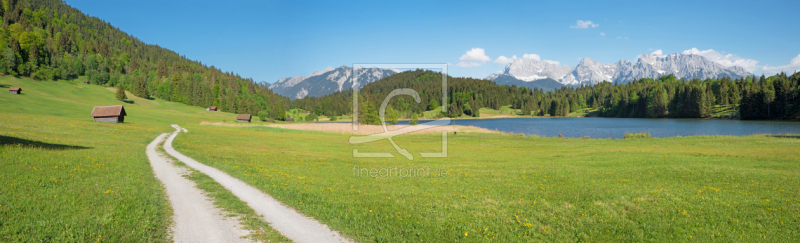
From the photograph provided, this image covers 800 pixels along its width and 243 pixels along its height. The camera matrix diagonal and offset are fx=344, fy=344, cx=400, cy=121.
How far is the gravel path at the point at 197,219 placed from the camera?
8.52 metres

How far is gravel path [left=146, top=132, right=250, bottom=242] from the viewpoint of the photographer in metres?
8.52

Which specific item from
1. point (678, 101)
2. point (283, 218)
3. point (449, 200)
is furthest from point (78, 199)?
point (678, 101)

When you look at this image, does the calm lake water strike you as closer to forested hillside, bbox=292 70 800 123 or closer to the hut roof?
forested hillside, bbox=292 70 800 123

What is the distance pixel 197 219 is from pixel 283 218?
7.71 ft

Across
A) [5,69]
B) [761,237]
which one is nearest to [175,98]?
A: [5,69]

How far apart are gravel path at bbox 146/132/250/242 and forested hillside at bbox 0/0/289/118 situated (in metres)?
150

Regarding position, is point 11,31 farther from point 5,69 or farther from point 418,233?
point 418,233

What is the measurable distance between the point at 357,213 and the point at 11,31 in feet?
658

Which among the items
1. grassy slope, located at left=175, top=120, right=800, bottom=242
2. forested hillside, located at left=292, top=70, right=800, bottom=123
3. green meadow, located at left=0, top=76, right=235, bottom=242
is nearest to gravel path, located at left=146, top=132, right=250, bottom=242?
green meadow, located at left=0, top=76, right=235, bottom=242

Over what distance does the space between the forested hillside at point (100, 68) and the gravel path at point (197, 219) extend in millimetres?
149515

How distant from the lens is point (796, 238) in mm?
8828

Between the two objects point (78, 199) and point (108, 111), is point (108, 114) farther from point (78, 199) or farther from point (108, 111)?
point (78, 199)

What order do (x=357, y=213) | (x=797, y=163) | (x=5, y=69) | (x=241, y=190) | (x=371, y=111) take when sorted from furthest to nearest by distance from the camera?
(x=5, y=69)
(x=371, y=111)
(x=797, y=163)
(x=241, y=190)
(x=357, y=213)

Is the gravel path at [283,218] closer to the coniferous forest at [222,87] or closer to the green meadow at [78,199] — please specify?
the green meadow at [78,199]
